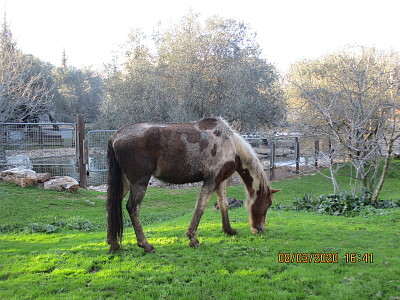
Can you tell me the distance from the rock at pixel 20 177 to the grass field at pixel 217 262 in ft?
12.1

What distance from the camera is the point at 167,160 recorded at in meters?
4.88

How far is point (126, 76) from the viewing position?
18969 mm

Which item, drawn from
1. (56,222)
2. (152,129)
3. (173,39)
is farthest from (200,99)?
(152,129)

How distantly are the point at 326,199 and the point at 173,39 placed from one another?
12.9m

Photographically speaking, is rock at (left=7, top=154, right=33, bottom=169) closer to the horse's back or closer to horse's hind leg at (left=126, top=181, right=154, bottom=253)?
the horse's back

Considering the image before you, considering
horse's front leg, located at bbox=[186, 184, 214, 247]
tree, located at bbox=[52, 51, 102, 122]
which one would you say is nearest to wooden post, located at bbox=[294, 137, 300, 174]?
horse's front leg, located at bbox=[186, 184, 214, 247]

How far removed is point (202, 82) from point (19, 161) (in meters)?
9.10

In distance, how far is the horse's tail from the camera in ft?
15.5

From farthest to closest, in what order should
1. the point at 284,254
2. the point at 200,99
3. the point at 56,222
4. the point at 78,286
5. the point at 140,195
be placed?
the point at 200,99 < the point at 56,222 < the point at 140,195 < the point at 284,254 < the point at 78,286

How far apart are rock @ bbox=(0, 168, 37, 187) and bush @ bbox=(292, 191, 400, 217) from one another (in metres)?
8.43

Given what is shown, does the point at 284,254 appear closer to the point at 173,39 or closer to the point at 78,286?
the point at 78,286

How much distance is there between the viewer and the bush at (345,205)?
7918 mm

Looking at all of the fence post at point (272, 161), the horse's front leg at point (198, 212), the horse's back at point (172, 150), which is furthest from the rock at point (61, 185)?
the fence post at point (272, 161)

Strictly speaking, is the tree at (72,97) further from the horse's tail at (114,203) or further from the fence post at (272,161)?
the horse's tail at (114,203)
